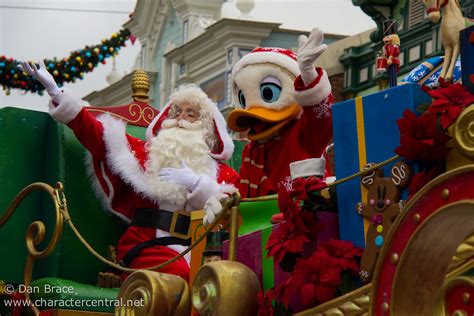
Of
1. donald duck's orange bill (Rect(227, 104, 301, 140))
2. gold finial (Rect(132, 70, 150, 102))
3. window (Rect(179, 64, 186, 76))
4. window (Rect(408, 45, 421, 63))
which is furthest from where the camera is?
window (Rect(179, 64, 186, 76))

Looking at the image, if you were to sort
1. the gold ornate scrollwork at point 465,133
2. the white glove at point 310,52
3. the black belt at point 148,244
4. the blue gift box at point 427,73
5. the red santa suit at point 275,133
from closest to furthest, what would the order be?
the gold ornate scrollwork at point 465,133, the white glove at point 310,52, the blue gift box at point 427,73, the red santa suit at point 275,133, the black belt at point 148,244

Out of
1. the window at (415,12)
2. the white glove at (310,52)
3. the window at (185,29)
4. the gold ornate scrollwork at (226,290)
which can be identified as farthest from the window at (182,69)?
the gold ornate scrollwork at (226,290)

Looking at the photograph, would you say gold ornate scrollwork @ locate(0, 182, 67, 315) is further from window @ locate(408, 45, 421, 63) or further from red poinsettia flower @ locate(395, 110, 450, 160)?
window @ locate(408, 45, 421, 63)

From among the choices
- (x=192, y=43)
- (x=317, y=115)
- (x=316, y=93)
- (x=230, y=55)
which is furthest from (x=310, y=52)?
(x=192, y=43)

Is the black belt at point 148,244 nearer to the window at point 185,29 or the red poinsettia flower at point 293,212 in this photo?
the red poinsettia flower at point 293,212

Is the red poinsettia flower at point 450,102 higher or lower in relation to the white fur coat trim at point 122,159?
higher

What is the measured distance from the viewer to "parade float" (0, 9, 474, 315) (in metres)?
2.66

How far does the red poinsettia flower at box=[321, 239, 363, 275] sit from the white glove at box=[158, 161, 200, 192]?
2.02 m

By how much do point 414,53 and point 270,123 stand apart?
571 centimetres

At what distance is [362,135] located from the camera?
123 inches

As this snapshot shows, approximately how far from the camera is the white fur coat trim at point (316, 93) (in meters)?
3.85

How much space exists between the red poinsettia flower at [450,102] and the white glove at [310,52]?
0.90 meters

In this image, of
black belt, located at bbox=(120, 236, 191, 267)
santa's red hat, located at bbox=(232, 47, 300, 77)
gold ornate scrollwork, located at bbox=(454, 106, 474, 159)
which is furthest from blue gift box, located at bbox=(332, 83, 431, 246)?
black belt, located at bbox=(120, 236, 191, 267)

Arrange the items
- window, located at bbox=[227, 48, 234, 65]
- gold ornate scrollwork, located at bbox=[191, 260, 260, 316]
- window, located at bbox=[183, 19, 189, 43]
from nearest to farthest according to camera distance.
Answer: gold ornate scrollwork, located at bbox=[191, 260, 260, 316] → window, located at bbox=[227, 48, 234, 65] → window, located at bbox=[183, 19, 189, 43]
